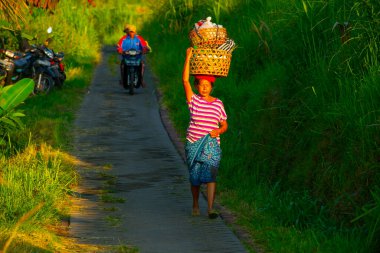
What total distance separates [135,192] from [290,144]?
6.23ft

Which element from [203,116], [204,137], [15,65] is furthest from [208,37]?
[15,65]

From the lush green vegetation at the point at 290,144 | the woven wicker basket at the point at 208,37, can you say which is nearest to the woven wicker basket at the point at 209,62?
the woven wicker basket at the point at 208,37

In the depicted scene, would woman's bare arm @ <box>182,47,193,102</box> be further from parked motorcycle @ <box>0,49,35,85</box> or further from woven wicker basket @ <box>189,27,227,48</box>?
parked motorcycle @ <box>0,49,35,85</box>

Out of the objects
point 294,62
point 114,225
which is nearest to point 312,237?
point 114,225

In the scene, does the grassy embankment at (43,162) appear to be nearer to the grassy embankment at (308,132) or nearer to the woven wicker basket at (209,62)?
the woven wicker basket at (209,62)

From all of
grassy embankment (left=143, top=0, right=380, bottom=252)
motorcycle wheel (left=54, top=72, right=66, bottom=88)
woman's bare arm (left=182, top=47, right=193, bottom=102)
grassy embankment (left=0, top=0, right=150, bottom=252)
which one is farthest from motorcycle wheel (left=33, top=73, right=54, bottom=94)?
woman's bare arm (left=182, top=47, right=193, bottom=102)

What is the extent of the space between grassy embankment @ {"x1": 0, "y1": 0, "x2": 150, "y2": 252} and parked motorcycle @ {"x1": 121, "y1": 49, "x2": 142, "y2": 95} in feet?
3.36

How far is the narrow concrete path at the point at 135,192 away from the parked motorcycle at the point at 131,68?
10.1 feet

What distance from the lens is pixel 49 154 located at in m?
13.0

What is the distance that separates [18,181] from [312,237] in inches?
127

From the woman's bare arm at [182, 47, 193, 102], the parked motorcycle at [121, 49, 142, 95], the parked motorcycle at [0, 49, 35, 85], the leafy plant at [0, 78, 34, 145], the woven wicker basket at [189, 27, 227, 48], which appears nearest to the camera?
the woman's bare arm at [182, 47, 193, 102]

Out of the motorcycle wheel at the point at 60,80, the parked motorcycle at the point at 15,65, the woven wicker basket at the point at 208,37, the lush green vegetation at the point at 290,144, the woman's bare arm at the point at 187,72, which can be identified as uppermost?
the woven wicker basket at the point at 208,37

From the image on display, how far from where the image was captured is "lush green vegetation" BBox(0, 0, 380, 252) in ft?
29.2

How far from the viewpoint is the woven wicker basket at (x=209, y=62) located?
9930 mm
